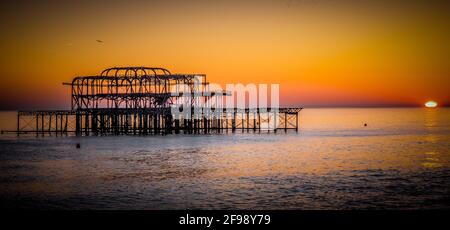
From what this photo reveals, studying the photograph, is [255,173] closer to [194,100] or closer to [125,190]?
[125,190]

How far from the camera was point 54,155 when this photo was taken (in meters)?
40.8

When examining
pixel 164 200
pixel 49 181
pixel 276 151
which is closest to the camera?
pixel 164 200

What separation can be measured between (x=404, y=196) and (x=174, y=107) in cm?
4810

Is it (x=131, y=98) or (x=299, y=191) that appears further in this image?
(x=131, y=98)

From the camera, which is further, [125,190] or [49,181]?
[49,181]

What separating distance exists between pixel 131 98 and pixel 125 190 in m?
49.0

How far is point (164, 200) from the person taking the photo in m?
20.1

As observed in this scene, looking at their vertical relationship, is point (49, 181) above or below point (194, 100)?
below

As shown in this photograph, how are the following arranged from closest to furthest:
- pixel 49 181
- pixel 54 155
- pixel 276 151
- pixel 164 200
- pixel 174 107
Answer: pixel 164 200
pixel 49 181
pixel 54 155
pixel 276 151
pixel 174 107

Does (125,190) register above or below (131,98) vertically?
below

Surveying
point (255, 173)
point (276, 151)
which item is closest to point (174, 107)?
point (276, 151)
